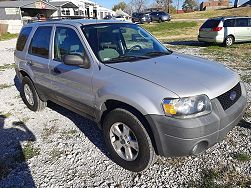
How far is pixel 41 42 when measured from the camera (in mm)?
4539

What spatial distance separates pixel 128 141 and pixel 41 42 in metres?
2.59

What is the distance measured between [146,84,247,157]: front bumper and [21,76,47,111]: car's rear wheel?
3.16 m

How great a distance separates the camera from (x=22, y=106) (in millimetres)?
5801

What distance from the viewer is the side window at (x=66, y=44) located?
12.0 feet

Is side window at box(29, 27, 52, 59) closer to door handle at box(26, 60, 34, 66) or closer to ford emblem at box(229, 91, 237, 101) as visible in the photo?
door handle at box(26, 60, 34, 66)

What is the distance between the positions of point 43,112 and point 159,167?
120 inches

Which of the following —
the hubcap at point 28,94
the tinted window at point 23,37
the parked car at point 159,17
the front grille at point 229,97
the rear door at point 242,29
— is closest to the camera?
the front grille at point 229,97

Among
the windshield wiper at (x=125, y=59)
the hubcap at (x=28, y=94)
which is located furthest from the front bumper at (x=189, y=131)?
the hubcap at (x=28, y=94)

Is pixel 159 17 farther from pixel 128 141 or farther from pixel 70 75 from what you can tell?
pixel 128 141

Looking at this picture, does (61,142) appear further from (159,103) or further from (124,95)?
(159,103)

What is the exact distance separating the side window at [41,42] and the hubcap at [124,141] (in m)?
1.93

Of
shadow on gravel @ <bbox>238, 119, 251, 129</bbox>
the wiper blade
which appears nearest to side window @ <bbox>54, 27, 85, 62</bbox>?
the wiper blade

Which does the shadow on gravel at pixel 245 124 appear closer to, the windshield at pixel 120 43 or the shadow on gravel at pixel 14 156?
the windshield at pixel 120 43

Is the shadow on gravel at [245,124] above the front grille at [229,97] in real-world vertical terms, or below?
below
